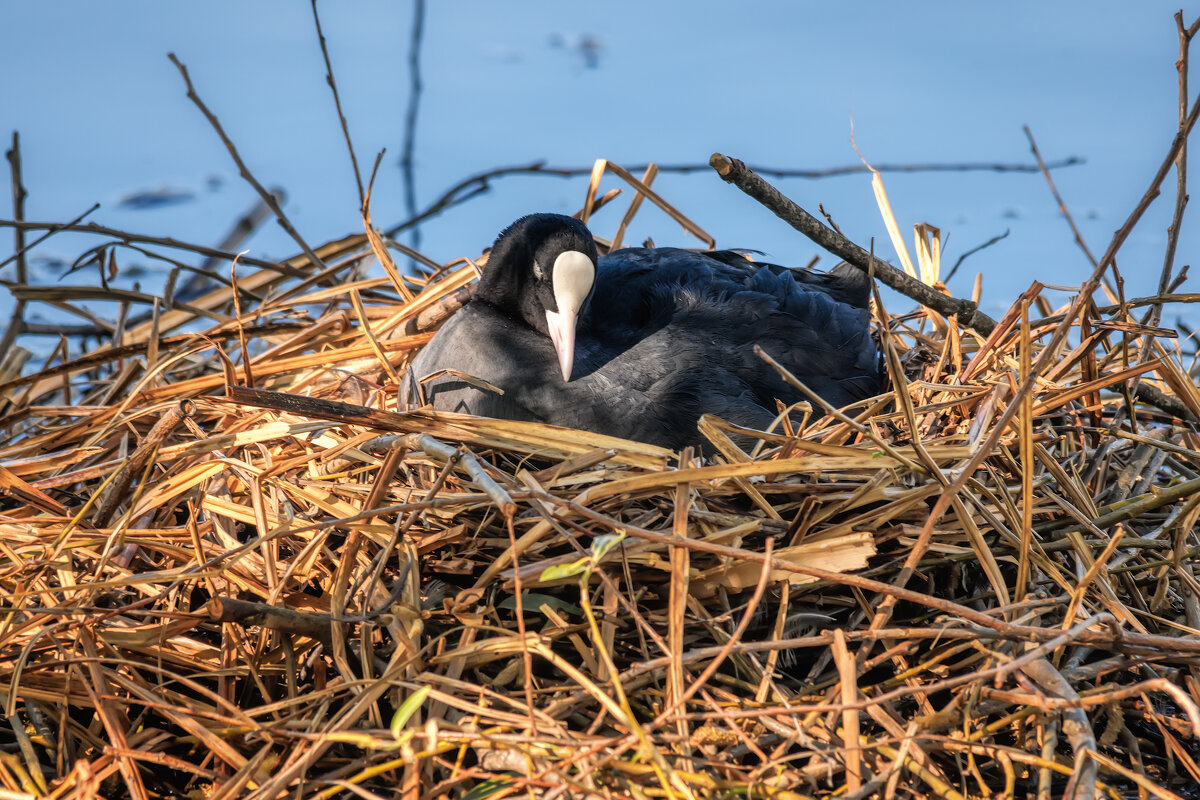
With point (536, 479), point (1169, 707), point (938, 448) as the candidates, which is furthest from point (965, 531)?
point (536, 479)

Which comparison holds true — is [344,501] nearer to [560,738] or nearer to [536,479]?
[536,479]

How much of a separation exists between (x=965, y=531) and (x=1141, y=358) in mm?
663

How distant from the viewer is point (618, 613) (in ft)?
4.24

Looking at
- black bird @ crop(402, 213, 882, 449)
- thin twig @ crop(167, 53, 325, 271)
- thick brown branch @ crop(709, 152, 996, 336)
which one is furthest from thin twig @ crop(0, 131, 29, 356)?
thick brown branch @ crop(709, 152, 996, 336)

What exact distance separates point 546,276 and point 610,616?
1.00 meters

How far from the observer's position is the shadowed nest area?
3.63ft

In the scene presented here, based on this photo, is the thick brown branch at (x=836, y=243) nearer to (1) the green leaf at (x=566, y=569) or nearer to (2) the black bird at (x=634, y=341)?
(2) the black bird at (x=634, y=341)

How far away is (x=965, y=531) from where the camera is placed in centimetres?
133

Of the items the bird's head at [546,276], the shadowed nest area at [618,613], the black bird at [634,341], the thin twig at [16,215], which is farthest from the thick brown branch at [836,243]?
the thin twig at [16,215]

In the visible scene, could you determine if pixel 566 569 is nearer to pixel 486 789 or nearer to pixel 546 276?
pixel 486 789

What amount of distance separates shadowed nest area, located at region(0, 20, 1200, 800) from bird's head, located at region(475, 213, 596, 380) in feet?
1.29

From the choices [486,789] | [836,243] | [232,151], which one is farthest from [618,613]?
[232,151]

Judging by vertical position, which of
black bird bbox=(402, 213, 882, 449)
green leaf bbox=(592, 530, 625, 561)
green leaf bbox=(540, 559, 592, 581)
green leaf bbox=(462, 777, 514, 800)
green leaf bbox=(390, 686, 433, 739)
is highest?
black bird bbox=(402, 213, 882, 449)

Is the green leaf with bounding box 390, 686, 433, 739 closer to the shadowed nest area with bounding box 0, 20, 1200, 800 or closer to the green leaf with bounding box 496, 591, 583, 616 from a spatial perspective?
the shadowed nest area with bounding box 0, 20, 1200, 800
